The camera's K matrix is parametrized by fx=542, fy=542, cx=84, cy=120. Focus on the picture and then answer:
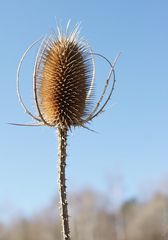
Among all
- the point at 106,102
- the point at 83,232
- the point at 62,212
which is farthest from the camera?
the point at 83,232

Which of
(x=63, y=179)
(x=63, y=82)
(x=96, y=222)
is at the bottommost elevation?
(x=96, y=222)

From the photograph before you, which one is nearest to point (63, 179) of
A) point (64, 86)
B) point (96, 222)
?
point (64, 86)

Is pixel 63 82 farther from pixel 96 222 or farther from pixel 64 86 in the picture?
pixel 96 222

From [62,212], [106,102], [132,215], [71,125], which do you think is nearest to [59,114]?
[71,125]

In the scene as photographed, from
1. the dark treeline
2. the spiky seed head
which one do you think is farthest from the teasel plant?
the dark treeline

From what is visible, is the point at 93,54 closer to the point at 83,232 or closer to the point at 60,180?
the point at 60,180
